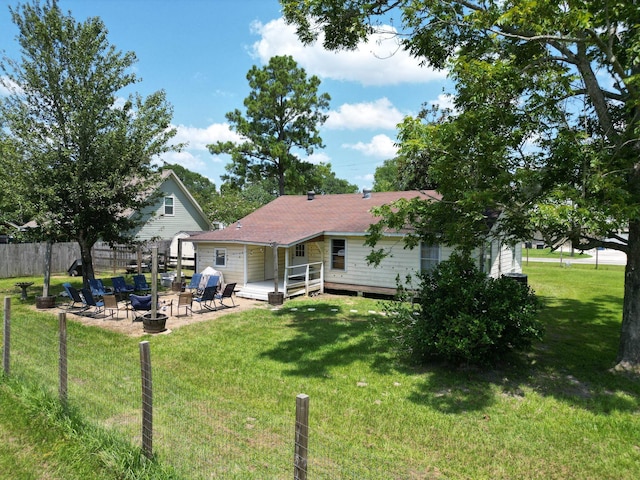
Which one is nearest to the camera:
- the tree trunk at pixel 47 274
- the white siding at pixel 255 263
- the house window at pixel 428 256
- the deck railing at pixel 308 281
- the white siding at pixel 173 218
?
the tree trunk at pixel 47 274

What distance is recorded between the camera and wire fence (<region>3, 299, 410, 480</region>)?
13.8 feet

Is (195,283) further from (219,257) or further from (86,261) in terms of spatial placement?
(86,261)

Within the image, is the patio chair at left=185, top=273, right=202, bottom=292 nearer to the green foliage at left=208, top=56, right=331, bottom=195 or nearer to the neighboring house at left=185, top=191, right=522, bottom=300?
the neighboring house at left=185, top=191, right=522, bottom=300

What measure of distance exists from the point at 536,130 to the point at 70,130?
14.3 m

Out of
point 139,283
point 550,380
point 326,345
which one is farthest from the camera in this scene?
point 139,283

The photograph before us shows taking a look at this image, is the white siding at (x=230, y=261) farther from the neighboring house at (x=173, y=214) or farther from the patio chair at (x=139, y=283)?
the neighboring house at (x=173, y=214)

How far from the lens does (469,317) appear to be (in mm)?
7176

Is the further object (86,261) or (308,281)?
(308,281)

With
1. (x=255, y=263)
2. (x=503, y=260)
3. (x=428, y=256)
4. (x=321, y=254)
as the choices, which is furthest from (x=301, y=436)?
(x=503, y=260)

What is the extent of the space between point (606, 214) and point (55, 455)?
305 inches

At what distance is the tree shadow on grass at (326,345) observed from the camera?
26.9ft

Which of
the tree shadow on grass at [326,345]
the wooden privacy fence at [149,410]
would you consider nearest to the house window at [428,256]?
the tree shadow on grass at [326,345]

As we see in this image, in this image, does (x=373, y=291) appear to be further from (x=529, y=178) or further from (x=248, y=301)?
(x=529, y=178)

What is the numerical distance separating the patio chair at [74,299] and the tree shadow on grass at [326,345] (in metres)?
6.19
